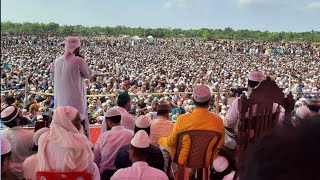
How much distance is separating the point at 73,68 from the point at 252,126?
1835 millimetres

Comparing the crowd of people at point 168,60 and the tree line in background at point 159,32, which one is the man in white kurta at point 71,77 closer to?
the crowd of people at point 168,60

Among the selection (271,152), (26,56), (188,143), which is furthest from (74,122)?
(26,56)

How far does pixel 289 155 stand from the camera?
1.52 ft

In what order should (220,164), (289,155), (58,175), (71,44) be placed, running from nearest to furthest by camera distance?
(289,155), (58,175), (220,164), (71,44)

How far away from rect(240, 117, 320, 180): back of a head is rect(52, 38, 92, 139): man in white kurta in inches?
122

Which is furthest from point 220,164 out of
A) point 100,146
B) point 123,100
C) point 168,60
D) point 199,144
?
point 168,60

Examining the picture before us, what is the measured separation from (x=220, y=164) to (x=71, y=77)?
1.62 meters

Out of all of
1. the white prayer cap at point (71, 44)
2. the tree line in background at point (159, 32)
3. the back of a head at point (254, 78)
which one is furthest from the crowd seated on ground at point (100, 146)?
the tree line in background at point (159, 32)

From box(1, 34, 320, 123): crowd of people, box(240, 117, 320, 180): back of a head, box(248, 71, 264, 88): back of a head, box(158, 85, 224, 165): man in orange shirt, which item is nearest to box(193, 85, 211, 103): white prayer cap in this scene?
box(158, 85, 224, 165): man in orange shirt

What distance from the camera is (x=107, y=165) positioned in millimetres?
2676

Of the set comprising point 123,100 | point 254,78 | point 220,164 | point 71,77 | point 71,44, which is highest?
point 71,44

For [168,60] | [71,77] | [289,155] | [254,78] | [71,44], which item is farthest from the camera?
[168,60]

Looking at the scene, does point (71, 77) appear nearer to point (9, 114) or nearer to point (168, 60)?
point (9, 114)

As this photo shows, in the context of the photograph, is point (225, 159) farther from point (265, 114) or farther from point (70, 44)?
point (70, 44)
